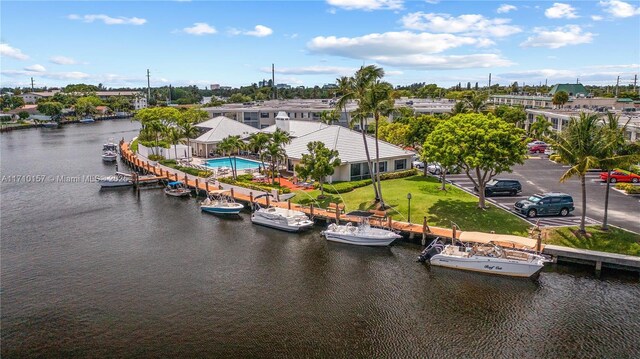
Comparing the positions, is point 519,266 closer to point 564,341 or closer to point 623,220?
point 564,341

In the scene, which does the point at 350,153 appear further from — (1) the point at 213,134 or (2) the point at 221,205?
(1) the point at 213,134

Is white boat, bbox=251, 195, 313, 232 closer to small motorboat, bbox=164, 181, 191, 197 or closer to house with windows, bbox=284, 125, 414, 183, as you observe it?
house with windows, bbox=284, 125, 414, 183

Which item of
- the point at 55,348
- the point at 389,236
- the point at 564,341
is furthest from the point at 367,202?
the point at 55,348

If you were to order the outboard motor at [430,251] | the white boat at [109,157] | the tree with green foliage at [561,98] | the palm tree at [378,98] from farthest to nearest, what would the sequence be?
the tree with green foliage at [561,98] < the white boat at [109,157] < the palm tree at [378,98] < the outboard motor at [430,251]

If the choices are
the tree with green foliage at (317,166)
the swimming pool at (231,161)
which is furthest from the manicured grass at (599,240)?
the swimming pool at (231,161)

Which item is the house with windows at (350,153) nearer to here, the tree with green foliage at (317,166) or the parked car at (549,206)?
the tree with green foliage at (317,166)

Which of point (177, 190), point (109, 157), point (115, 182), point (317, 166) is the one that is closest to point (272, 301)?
point (317, 166)
